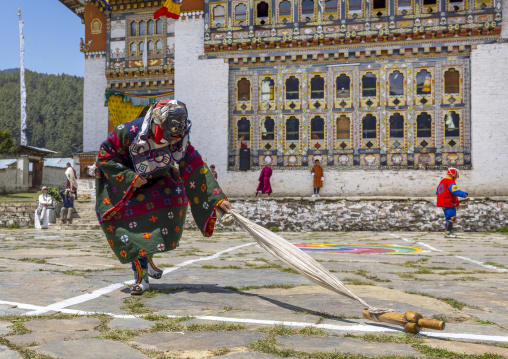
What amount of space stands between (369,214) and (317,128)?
6253 mm

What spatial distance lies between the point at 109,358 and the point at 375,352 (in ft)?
3.96

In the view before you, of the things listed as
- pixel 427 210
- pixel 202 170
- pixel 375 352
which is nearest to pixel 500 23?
pixel 427 210

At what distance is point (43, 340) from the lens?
2.51m

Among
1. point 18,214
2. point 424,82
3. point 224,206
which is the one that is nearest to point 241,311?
point 224,206

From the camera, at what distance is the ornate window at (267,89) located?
19.8 meters

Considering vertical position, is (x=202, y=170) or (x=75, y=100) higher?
(x=75, y=100)

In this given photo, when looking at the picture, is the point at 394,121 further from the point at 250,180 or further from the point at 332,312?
the point at 332,312

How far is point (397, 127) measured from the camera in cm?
1886

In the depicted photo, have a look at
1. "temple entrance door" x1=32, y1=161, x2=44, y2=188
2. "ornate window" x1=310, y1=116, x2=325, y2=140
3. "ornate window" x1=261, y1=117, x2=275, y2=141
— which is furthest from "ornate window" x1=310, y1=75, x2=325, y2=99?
"temple entrance door" x1=32, y1=161, x2=44, y2=188

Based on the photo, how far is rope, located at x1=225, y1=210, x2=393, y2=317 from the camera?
3.17m

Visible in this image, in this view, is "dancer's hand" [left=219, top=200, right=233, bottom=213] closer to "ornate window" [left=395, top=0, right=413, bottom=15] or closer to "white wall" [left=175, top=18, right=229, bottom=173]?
"white wall" [left=175, top=18, right=229, bottom=173]

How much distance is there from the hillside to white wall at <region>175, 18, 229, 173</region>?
5965 centimetres

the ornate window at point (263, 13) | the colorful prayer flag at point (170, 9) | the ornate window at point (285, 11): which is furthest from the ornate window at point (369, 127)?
the colorful prayer flag at point (170, 9)

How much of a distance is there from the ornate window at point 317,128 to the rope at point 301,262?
15.8 m
